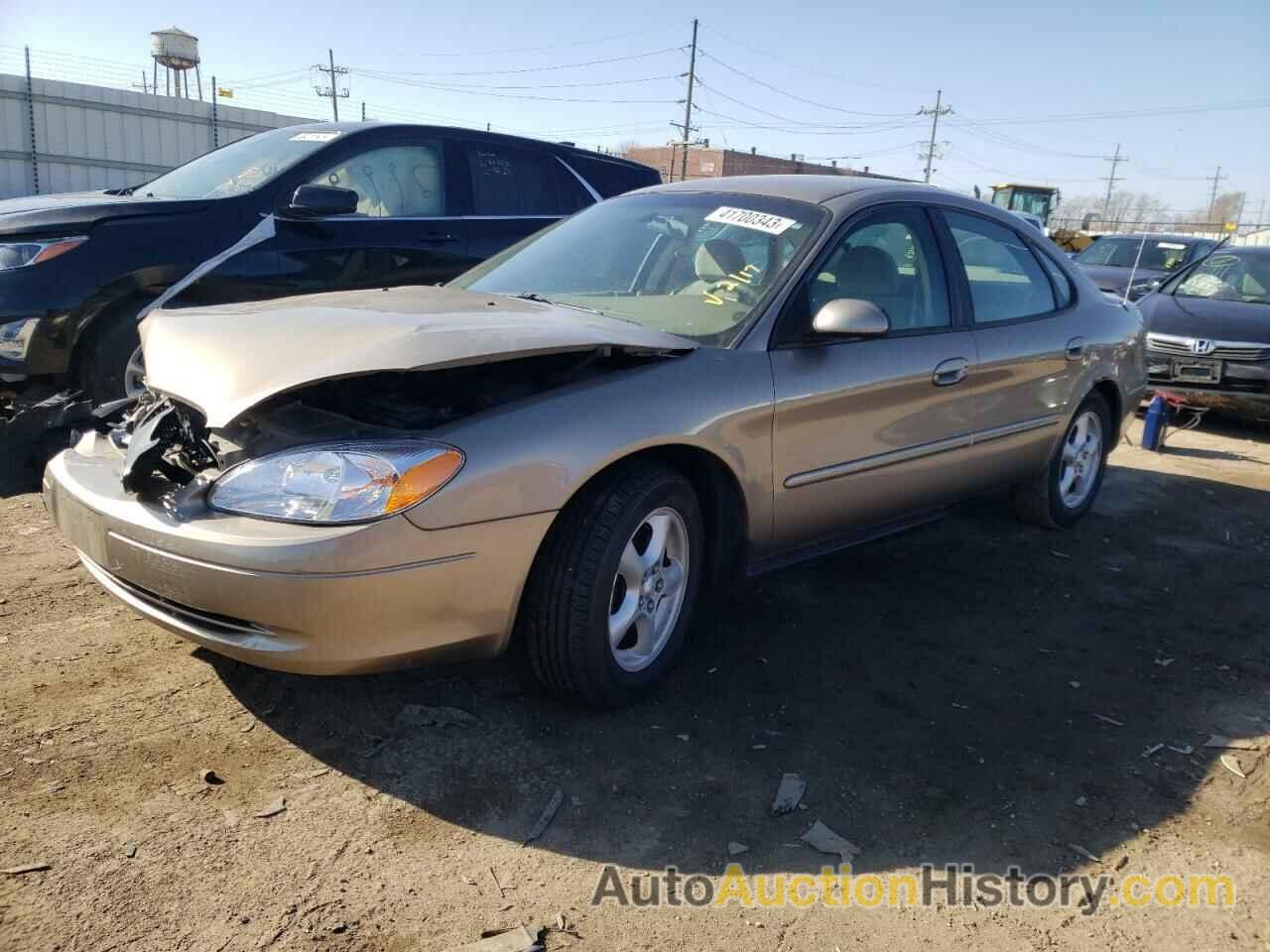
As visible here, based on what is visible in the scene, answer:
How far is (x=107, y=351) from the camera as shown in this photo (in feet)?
15.9

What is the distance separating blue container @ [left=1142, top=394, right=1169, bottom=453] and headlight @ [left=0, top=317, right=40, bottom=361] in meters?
7.19

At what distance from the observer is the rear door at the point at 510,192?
620cm

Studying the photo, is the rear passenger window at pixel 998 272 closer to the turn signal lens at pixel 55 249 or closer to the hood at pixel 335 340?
the hood at pixel 335 340

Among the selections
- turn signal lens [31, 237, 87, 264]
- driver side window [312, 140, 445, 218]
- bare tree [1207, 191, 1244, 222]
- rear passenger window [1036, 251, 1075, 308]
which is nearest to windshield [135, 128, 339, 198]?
driver side window [312, 140, 445, 218]

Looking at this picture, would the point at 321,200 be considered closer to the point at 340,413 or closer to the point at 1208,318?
the point at 340,413

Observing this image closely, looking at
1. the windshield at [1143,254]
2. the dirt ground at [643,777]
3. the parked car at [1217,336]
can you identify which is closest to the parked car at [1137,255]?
the windshield at [1143,254]

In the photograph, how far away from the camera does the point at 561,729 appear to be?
291 centimetres

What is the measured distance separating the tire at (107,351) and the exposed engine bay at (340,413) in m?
2.13

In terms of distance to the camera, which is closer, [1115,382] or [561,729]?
[561,729]

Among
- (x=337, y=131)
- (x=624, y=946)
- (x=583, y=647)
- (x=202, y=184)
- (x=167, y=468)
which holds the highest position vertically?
(x=337, y=131)

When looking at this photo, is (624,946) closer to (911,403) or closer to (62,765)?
(62,765)

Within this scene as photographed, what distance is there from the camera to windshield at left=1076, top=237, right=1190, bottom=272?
13.0m

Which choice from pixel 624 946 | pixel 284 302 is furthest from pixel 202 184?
pixel 624 946

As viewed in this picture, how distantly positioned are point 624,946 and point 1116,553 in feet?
12.2
